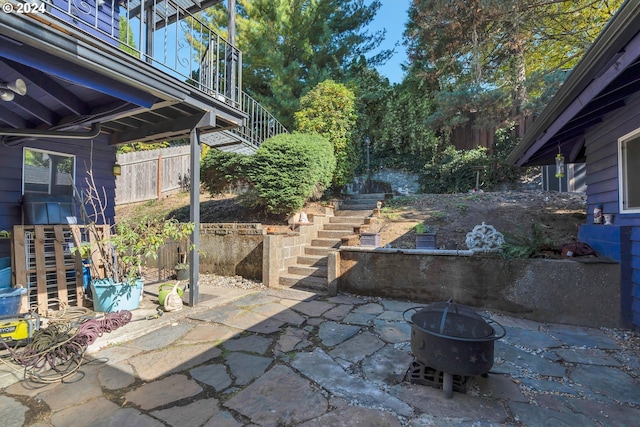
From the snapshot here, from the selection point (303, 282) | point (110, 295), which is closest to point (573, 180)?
point (303, 282)

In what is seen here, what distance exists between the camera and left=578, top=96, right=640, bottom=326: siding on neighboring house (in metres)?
3.12

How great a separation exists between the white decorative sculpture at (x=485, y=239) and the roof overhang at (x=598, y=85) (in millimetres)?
1427

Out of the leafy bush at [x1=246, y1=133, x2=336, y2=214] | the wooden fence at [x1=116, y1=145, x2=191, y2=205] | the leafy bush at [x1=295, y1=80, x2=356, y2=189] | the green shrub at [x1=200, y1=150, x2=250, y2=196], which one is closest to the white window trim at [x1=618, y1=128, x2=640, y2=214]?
the leafy bush at [x1=246, y1=133, x2=336, y2=214]

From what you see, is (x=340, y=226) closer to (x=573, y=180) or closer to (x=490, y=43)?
(x=573, y=180)

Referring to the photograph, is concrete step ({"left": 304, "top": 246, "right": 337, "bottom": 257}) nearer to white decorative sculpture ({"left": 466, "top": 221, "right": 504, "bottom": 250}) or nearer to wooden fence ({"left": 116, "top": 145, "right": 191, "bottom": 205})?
white decorative sculpture ({"left": 466, "top": 221, "right": 504, "bottom": 250})

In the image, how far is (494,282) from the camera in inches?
148

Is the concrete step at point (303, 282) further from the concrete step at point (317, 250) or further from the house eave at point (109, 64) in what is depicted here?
the house eave at point (109, 64)

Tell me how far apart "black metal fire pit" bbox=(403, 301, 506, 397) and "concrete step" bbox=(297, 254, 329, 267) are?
314 cm

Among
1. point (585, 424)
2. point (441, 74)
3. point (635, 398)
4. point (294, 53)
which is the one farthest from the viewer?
point (294, 53)

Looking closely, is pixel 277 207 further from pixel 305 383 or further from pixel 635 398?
pixel 635 398

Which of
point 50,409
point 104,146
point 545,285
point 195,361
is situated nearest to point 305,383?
point 195,361

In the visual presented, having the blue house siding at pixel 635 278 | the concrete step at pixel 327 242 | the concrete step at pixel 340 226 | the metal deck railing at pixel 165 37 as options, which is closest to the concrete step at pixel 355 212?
the concrete step at pixel 340 226

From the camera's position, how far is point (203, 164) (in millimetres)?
6555

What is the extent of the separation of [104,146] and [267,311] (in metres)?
4.05
